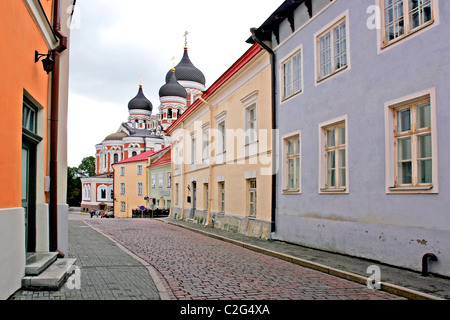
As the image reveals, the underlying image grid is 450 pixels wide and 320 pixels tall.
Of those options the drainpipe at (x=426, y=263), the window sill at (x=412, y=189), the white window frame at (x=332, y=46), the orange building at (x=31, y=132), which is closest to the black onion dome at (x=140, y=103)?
the orange building at (x=31, y=132)

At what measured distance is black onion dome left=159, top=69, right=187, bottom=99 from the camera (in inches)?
2916

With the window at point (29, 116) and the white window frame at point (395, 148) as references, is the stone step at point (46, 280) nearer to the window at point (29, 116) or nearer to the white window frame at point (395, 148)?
the window at point (29, 116)

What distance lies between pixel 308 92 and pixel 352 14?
2580 mm

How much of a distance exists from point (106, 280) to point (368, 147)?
5835mm

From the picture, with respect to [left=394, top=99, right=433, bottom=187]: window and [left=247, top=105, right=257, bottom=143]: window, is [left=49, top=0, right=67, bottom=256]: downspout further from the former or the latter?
[left=247, top=105, right=257, bottom=143]: window

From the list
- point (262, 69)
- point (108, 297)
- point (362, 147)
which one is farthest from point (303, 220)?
point (108, 297)

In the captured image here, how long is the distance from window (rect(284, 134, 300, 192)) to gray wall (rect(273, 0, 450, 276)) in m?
0.35

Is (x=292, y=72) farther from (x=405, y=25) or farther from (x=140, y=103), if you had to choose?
(x=140, y=103)

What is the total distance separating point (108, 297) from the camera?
6.18 m

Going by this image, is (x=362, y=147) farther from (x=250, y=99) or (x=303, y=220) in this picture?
(x=250, y=99)

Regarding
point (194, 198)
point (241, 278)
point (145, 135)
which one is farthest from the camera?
point (145, 135)

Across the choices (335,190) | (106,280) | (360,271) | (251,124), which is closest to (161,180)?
(251,124)

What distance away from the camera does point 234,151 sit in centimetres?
1792

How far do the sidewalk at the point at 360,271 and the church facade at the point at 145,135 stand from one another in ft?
188
